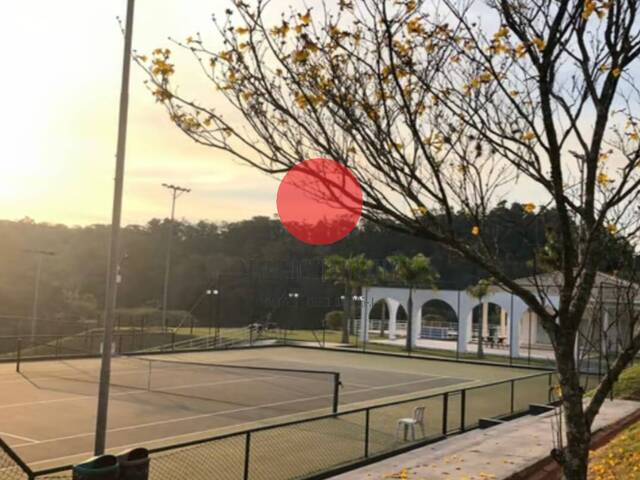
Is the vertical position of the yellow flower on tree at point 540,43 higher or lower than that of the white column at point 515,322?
higher

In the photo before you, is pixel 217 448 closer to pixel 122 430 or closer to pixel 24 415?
pixel 122 430

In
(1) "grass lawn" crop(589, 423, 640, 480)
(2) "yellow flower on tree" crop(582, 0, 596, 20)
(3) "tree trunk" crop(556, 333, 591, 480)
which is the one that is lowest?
(1) "grass lawn" crop(589, 423, 640, 480)

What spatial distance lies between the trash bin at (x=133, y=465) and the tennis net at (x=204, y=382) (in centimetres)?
1062

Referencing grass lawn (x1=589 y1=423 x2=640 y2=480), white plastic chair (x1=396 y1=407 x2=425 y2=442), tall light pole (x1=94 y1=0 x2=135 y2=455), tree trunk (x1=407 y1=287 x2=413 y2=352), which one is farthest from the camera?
tree trunk (x1=407 y1=287 x2=413 y2=352)

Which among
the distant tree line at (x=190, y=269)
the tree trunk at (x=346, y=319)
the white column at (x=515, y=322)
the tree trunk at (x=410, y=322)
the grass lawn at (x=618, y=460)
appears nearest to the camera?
the grass lawn at (x=618, y=460)

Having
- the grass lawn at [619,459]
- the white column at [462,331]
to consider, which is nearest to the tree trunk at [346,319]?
the white column at [462,331]

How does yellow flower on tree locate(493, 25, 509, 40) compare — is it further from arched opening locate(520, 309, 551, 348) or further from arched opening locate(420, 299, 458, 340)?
arched opening locate(420, 299, 458, 340)

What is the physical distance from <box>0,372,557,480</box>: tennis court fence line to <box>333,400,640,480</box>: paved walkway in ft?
2.05

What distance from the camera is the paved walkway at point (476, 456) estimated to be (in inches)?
382

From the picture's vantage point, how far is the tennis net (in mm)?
19531

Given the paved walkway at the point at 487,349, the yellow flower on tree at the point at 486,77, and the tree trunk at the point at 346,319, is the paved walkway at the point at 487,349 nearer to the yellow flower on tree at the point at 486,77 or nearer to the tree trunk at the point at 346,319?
the tree trunk at the point at 346,319

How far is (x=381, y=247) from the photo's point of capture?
9350 centimetres

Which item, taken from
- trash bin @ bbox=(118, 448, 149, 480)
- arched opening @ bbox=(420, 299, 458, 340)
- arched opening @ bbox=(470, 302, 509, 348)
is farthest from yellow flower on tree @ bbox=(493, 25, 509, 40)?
arched opening @ bbox=(420, 299, 458, 340)

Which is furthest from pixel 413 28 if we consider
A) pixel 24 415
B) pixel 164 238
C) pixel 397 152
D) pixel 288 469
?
pixel 164 238
